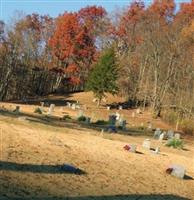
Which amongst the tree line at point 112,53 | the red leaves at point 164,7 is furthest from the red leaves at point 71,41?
the red leaves at point 164,7

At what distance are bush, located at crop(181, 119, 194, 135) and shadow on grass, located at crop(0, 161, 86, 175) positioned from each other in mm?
27242

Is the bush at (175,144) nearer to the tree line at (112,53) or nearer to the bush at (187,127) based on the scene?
the bush at (187,127)

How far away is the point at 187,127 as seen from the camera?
43031 millimetres

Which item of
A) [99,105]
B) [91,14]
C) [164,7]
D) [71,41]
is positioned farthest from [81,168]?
[91,14]

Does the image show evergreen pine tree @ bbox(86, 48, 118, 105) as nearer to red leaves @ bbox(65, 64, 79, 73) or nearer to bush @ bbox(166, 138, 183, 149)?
red leaves @ bbox(65, 64, 79, 73)

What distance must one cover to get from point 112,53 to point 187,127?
19450mm

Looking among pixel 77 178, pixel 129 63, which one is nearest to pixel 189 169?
pixel 77 178

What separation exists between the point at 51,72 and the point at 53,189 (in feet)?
207

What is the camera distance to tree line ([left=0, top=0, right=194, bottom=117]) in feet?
182

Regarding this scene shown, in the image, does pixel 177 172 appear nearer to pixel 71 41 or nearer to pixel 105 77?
pixel 105 77

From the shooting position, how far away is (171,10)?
7375 cm

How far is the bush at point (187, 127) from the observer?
42312 millimetres

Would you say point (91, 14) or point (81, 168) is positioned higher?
point (91, 14)

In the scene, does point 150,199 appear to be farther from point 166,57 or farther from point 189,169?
point 166,57
